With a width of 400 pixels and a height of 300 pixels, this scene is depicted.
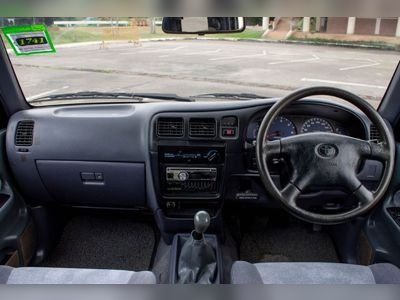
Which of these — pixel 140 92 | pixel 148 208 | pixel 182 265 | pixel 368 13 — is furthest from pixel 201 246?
pixel 368 13

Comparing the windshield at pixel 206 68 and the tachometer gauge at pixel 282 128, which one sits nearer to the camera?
the tachometer gauge at pixel 282 128

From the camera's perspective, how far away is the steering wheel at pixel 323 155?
1833mm

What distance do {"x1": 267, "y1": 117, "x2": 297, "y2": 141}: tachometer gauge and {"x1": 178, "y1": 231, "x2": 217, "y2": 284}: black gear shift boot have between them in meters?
0.80

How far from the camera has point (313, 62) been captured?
348cm

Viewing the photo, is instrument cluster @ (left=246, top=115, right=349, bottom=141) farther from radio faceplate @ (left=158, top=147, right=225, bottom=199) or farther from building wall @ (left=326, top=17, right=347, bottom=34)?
building wall @ (left=326, top=17, right=347, bottom=34)

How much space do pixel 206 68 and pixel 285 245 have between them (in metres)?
1.55

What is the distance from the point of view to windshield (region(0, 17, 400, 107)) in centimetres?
282

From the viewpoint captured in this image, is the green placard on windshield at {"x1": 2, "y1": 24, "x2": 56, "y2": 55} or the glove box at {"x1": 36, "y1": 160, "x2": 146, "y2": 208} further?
the glove box at {"x1": 36, "y1": 160, "x2": 146, "y2": 208}

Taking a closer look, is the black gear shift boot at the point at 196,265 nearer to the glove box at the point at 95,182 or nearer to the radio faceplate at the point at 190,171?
the radio faceplate at the point at 190,171

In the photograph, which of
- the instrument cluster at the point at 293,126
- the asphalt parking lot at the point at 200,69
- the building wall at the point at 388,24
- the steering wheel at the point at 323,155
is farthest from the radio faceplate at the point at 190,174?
the building wall at the point at 388,24

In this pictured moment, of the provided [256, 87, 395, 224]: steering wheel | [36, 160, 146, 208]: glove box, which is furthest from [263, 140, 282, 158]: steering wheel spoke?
[36, 160, 146, 208]: glove box

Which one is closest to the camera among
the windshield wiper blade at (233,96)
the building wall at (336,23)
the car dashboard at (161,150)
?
the building wall at (336,23)

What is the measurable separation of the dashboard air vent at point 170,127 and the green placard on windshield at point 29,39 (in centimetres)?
77

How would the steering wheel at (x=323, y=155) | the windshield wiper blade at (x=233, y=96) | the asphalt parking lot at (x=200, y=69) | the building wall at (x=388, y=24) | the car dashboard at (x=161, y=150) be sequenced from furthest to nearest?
1. the asphalt parking lot at (x=200, y=69)
2. the windshield wiper blade at (x=233, y=96)
3. the car dashboard at (x=161, y=150)
4. the steering wheel at (x=323, y=155)
5. the building wall at (x=388, y=24)
